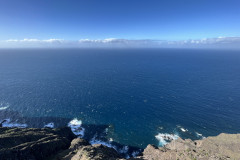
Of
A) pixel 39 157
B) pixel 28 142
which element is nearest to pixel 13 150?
pixel 28 142

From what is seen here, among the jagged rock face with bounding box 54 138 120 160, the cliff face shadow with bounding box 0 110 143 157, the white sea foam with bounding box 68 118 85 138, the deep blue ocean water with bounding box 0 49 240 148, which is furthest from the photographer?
the deep blue ocean water with bounding box 0 49 240 148

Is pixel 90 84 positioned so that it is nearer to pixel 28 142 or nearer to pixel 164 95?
pixel 164 95

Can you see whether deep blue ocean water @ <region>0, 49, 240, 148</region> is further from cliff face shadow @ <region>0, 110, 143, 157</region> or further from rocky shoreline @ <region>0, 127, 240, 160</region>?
rocky shoreline @ <region>0, 127, 240, 160</region>

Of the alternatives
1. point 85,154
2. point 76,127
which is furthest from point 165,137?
point 76,127

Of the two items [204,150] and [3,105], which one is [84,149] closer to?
[204,150]

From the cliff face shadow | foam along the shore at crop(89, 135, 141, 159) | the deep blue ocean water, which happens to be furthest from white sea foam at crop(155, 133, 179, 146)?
foam along the shore at crop(89, 135, 141, 159)

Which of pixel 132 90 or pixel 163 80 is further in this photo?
pixel 163 80

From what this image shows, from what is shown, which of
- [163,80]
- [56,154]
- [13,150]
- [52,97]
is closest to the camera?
[13,150]

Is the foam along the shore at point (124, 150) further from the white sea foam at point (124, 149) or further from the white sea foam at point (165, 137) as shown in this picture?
the white sea foam at point (165, 137)
